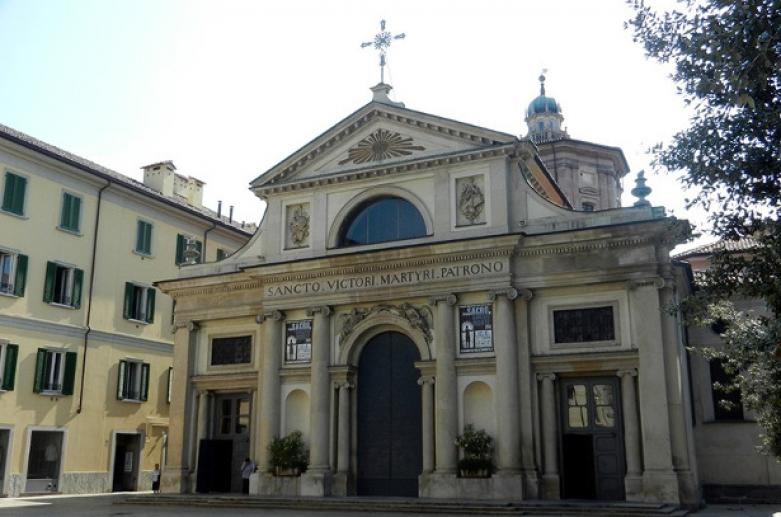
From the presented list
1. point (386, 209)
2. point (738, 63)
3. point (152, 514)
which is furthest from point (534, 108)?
point (738, 63)

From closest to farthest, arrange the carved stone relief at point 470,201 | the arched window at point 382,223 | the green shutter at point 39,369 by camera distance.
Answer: the carved stone relief at point 470,201 < the arched window at point 382,223 < the green shutter at point 39,369

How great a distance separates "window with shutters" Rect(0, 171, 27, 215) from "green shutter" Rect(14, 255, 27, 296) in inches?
63.6

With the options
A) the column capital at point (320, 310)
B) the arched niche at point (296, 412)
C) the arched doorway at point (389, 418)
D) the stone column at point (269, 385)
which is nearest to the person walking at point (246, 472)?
the stone column at point (269, 385)

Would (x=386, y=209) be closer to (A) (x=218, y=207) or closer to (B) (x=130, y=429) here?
(B) (x=130, y=429)

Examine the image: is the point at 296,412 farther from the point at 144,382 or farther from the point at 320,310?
the point at 144,382

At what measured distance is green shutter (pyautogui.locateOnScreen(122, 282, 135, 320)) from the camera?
3247 centimetres

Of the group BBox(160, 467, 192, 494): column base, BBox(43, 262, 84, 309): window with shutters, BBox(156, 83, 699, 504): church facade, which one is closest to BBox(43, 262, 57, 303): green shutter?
BBox(43, 262, 84, 309): window with shutters

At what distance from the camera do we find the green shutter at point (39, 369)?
92.4ft

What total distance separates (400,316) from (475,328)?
2.36 metres

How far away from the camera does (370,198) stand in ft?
82.9

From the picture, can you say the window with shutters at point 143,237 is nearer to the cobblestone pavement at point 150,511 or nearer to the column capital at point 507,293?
the cobblestone pavement at point 150,511

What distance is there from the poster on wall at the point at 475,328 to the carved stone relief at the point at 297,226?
6021 millimetres

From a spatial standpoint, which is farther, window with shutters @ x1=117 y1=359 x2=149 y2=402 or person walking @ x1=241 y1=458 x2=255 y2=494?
window with shutters @ x1=117 y1=359 x2=149 y2=402

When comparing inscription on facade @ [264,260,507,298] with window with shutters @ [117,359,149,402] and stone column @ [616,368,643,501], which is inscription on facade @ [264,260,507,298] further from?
window with shutters @ [117,359,149,402]
